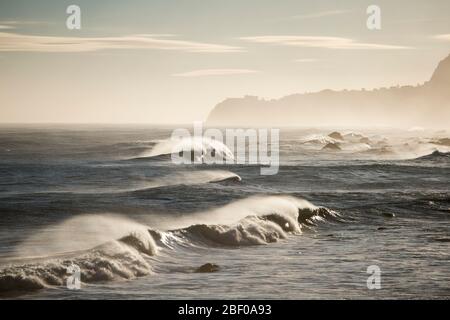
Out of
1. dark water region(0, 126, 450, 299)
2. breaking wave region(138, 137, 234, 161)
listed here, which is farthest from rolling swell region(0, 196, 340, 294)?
breaking wave region(138, 137, 234, 161)

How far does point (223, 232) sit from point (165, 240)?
2390mm

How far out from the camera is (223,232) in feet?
87.9

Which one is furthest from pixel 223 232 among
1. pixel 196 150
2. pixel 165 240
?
pixel 196 150

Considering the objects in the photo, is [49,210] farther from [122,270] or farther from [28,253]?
[122,270]

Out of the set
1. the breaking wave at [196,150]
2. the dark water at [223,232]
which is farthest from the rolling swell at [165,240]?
the breaking wave at [196,150]

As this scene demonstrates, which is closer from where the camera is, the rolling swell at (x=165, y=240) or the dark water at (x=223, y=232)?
the dark water at (x=223, y=232)

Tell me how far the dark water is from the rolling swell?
5 cm

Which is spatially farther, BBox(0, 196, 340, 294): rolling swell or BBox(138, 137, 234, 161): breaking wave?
BBox(138, 137, 234, 161): breaking wave

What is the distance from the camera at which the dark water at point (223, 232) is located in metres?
18.4

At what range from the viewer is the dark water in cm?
1839

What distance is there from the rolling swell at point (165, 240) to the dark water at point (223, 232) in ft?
0.17

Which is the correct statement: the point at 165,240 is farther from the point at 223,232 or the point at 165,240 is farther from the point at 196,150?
the point at 196,150

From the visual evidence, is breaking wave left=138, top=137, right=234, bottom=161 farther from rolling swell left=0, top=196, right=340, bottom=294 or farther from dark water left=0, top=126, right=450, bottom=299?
rolling swell left=0, top=196, right=340, bottom=294

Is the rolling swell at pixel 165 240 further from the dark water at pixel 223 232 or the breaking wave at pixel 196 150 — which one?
the breaking wave at pixel 196 150
